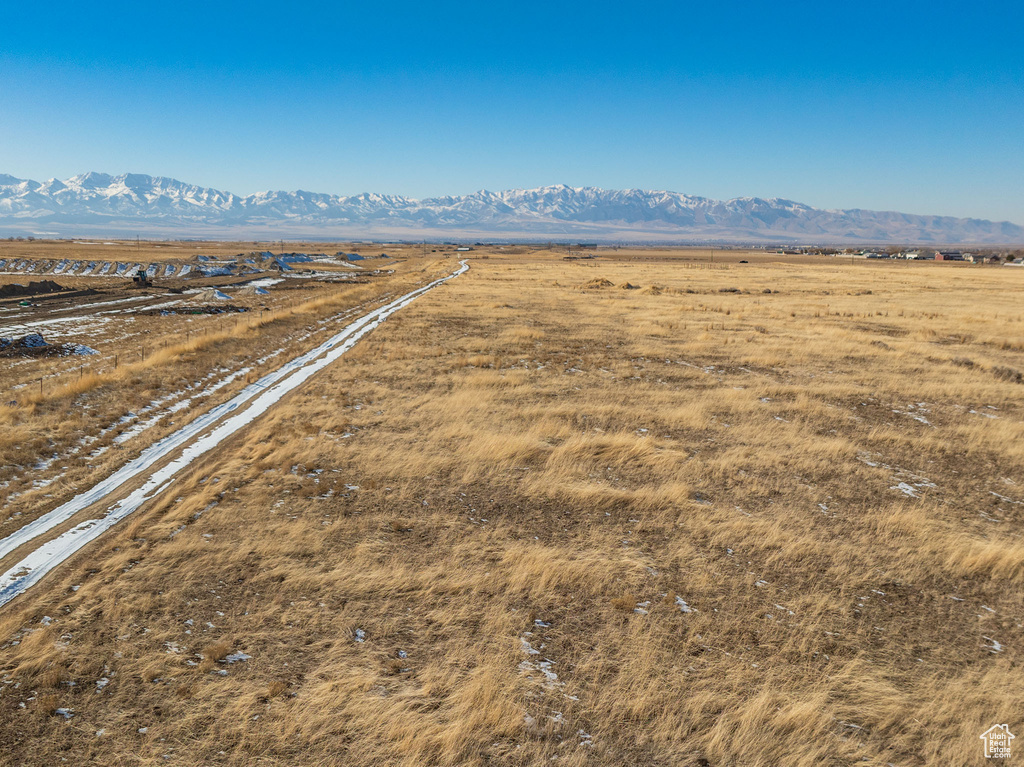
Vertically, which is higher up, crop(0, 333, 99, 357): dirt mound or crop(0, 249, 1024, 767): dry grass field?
crop(0, 333, 99, 357): dirt mound

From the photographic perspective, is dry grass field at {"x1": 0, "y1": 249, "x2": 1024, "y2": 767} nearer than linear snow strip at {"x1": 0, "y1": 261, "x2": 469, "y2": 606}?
Yes

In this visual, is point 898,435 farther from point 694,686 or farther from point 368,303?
point 368,303

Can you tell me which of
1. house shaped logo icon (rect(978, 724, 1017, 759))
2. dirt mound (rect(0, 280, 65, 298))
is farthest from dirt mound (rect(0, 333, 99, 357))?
house shaped logo icon (rect(978, 724, 1017, 759))

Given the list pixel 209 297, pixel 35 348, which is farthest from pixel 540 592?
pixel 209 297

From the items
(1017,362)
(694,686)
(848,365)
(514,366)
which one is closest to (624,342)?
(514,366)

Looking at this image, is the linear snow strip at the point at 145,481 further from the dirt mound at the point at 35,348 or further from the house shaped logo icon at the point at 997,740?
the house shaped logo icon at the point at 997,740

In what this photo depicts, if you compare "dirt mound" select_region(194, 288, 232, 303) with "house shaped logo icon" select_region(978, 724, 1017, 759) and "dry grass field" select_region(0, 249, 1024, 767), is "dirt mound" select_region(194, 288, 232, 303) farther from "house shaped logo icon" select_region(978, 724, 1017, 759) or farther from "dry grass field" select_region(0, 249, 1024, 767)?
"house shaped logo icon" select_region(978, 724, 1017, 759)
